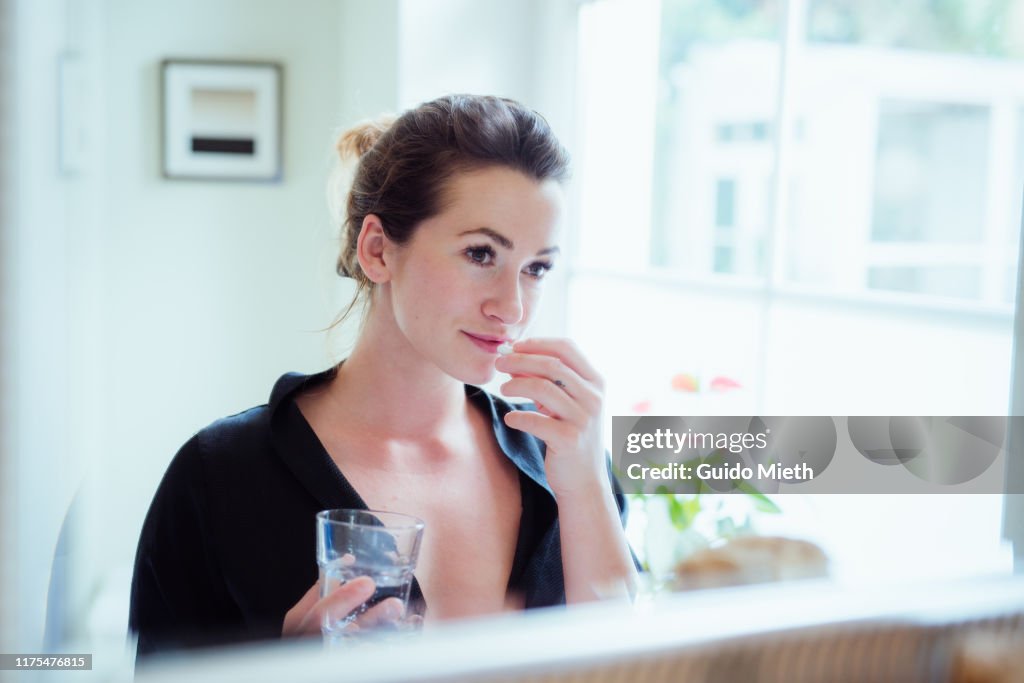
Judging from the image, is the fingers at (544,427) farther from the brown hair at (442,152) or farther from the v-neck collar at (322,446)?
the brown hair at (442,152)

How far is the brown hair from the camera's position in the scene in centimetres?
108

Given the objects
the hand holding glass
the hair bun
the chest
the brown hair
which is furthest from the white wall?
the hand holding glass

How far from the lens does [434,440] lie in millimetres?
1124

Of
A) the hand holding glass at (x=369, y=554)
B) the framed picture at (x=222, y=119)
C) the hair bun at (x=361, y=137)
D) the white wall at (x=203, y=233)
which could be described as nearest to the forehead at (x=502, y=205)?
the hair bun at (x=361, y=137)

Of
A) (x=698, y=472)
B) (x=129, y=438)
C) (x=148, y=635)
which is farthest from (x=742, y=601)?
(x=129, y=438)

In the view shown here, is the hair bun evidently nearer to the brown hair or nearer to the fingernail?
the brown hair

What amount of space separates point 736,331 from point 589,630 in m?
1.69

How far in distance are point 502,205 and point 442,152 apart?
0.10 m

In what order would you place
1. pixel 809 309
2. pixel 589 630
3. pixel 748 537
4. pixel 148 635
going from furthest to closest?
pixel 809 309 → pixel 148 635 → pixel 748 537 → pixel 589 630

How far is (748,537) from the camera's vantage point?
40 cm

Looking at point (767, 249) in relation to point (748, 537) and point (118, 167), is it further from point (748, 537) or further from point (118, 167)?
point (118, 167)

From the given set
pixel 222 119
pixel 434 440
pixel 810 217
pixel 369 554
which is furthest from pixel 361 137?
pixel 810 217

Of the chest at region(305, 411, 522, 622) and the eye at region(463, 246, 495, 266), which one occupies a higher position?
the eye at region(463, 246, 495, 266)

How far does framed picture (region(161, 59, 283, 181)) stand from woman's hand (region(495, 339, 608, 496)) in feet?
6.87
